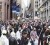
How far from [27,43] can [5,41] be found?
0.78 meters

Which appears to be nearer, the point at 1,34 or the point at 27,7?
the point at 1,34

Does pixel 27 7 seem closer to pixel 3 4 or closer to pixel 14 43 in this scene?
pixel 3 4

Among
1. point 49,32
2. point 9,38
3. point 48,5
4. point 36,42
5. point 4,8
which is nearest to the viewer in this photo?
point 49,32

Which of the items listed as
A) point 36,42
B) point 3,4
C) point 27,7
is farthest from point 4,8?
point 36,42

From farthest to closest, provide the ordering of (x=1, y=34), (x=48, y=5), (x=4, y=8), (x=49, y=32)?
(x=4, y=8) < (x=48, y=5) < (x=1, y=34) < (x=49, y=32)

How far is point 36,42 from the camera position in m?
11.4

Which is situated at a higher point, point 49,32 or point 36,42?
point 49,32

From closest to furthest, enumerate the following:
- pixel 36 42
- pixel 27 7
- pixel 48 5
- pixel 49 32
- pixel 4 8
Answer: pixel 49 32 < pixel 36 42 < pixel 48 5 < pixel 4 8 < pixel 27 7

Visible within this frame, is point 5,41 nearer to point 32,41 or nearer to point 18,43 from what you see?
point 18,43

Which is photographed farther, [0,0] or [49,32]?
[0,0]

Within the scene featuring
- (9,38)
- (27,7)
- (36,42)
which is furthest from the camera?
(27,7)

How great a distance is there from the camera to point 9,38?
9.59 metres

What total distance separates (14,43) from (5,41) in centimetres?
64

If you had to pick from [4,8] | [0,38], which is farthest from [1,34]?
[4,8]
